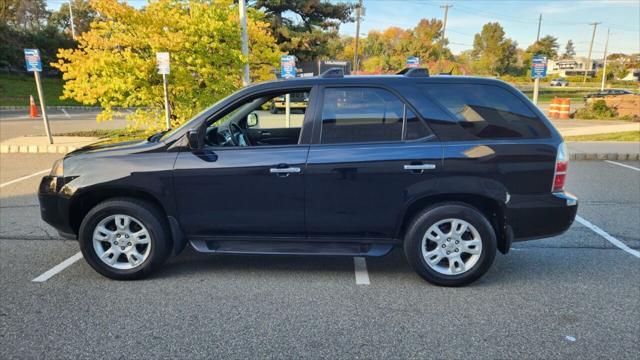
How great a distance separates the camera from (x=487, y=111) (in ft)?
12.1

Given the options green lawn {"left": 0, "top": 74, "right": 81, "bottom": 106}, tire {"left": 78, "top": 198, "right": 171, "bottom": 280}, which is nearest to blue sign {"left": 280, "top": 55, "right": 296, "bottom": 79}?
tire {"left": 78, "top": 198, "right": 171, "bottom": 280}

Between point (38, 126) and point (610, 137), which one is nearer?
point (610, 137)

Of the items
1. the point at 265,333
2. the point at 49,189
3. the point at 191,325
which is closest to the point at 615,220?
the point at 265,333

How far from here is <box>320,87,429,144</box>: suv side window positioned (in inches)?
146

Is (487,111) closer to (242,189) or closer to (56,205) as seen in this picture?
(242,189)

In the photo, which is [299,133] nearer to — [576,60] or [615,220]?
[615,220]

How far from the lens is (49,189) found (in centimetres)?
394

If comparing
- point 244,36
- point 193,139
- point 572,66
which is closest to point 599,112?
point 244,36

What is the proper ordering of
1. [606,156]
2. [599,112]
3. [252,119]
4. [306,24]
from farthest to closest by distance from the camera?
[306,24], [599,112], [606,156], [252,119]

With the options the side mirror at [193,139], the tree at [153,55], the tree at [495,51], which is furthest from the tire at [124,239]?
the tree at [495,51]

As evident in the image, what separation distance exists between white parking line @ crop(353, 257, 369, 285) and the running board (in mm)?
341

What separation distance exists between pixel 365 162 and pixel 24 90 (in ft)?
109

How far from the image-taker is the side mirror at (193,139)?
144 inches

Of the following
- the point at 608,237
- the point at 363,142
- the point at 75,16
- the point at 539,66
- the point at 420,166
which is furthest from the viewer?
the point at 75,16
